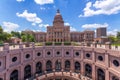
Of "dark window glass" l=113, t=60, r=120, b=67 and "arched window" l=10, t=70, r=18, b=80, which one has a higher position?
"dark window glass" l=113, t=60, r=120, b=67

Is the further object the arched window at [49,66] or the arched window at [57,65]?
the arched window at [57,65]

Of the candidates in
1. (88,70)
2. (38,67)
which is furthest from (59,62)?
(88,70)

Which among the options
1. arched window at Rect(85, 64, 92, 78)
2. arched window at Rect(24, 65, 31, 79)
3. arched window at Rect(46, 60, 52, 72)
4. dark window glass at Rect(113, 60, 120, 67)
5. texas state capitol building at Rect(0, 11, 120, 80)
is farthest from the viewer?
arched window at Rect(46, 60, 52, 72)

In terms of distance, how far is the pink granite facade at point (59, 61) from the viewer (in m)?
16.8

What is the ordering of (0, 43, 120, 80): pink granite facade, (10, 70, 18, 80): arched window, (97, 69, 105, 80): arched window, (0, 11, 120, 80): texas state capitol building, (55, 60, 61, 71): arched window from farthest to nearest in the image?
(55, 60, 61, 71): arched window → (97, 69, 105, 80): arched window → (10, 70, 18, 80): arched window → (0, 11, 120, 80): texas state capitol building → (0, 43, 120, 80): pink granite facade

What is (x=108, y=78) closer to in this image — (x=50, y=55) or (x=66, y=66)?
(x=66, y=66)

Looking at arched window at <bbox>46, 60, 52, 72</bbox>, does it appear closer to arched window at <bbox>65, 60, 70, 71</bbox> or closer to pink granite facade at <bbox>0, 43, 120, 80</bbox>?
pink granite facade at <bbox>0, 43, 120, 80</bbox>

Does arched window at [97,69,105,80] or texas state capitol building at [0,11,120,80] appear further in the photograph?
arched window at [97,69,105,80]

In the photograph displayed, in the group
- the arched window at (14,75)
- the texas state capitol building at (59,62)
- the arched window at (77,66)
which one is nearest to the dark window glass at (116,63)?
the texas state capitol building at (59,62)

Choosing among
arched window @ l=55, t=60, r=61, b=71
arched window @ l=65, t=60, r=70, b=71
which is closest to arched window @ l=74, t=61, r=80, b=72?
arched window @ l=65, t=60, r=70, b=71

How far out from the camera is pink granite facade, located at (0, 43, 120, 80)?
16812mm

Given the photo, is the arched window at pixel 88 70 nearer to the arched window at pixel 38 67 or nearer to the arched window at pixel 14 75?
the arched window at pixel 38 67

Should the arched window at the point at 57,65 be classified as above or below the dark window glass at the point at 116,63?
below

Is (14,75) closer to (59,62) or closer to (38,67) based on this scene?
(38,67)
